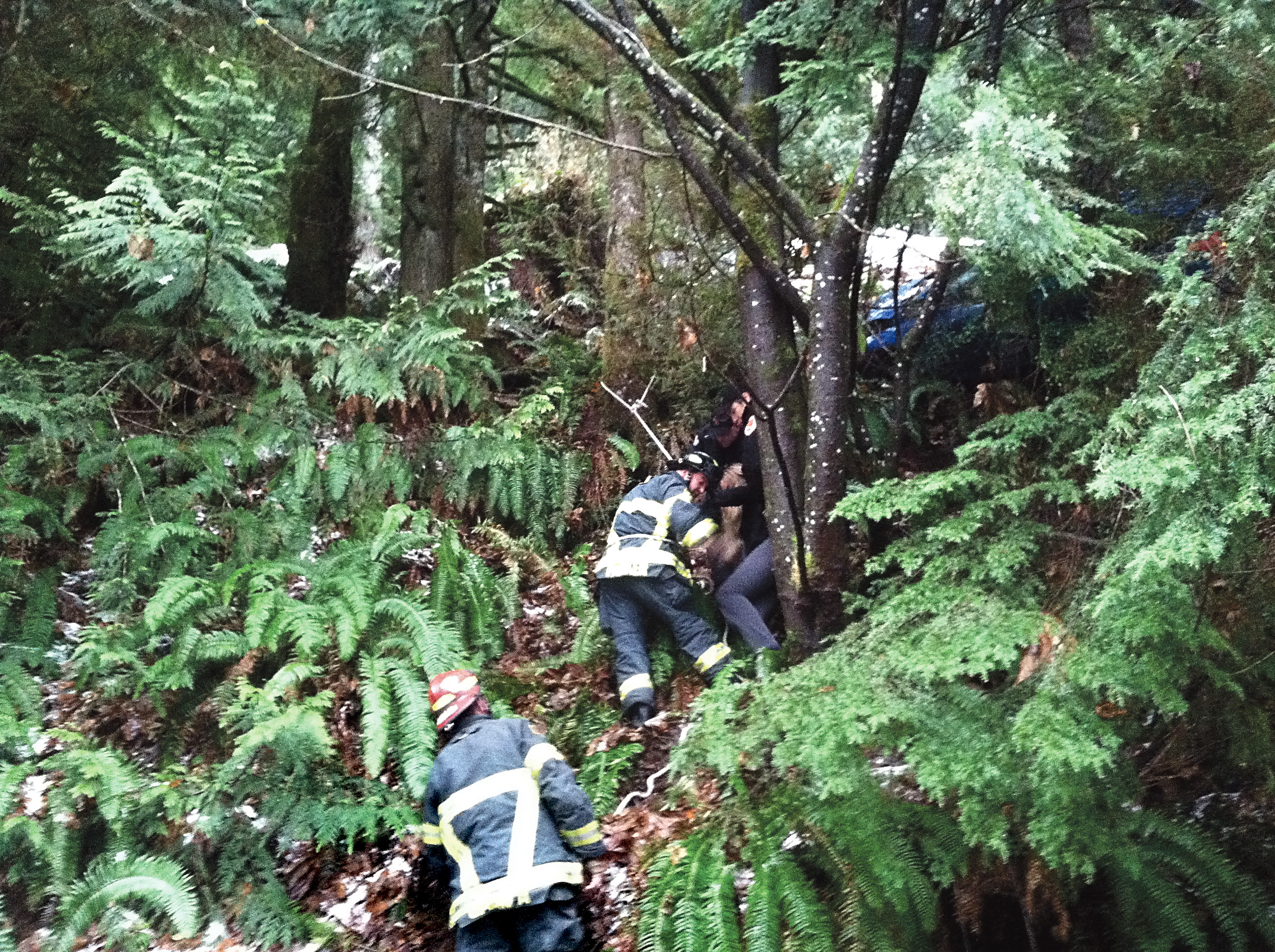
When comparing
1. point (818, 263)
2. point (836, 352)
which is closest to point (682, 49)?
point (818, 263)

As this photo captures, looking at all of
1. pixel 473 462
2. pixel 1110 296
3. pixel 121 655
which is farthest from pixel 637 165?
pixel 121 655

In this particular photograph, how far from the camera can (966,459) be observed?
13.0ft

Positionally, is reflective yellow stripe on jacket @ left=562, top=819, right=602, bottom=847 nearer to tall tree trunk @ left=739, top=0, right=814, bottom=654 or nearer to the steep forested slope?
the steep forested slope

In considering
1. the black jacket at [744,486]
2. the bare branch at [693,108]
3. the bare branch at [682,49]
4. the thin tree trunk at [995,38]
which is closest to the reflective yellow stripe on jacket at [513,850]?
the black jacket at [744,486]

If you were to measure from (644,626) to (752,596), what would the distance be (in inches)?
28.8

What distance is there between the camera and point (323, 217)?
9.71 meters

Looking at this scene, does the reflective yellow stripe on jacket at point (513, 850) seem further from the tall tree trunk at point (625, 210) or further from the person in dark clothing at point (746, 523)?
the tall tree trunk at point (625, 210)

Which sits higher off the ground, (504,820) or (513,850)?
(504,820)

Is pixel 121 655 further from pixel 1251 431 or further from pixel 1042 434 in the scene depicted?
pixel 1251 431

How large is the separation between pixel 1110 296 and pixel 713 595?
3094 millimetres

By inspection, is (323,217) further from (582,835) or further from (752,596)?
(582,835)

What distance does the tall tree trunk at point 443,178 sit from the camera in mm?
8383

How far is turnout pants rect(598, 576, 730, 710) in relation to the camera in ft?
18.7

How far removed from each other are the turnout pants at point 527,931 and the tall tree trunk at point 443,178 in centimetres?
537
